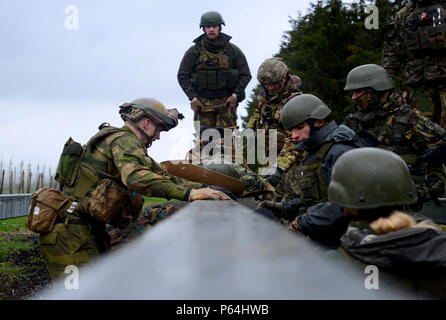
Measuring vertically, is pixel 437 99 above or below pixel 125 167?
above

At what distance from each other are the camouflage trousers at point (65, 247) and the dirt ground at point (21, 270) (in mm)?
1271

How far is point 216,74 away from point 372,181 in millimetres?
7103

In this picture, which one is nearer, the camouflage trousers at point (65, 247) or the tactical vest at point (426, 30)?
the camouflage trousers at point (65, 247)

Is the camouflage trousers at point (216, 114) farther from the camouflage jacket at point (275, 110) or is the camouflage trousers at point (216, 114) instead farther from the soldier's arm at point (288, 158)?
the soldier's arm at point (288, 158)

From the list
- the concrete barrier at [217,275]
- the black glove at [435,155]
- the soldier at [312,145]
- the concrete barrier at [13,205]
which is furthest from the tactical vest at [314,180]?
the concrete barrier at [13,205]

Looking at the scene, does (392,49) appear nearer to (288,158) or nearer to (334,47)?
(288,158)

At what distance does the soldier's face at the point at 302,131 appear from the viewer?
4.50m

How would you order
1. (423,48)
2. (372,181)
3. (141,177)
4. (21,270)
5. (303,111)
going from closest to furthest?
(372,181) < (141,177) < (303,111) < (21,270) < (423,48)

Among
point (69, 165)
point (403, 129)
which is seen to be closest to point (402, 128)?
point (403, 129)

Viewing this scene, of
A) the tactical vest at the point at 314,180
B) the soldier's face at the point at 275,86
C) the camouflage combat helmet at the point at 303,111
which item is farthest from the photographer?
the soldier's face at the point at 275,86

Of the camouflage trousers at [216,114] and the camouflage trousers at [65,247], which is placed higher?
the camouflage trousers at [216,114]

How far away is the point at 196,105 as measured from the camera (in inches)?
372

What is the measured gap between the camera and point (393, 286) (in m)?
2.35
